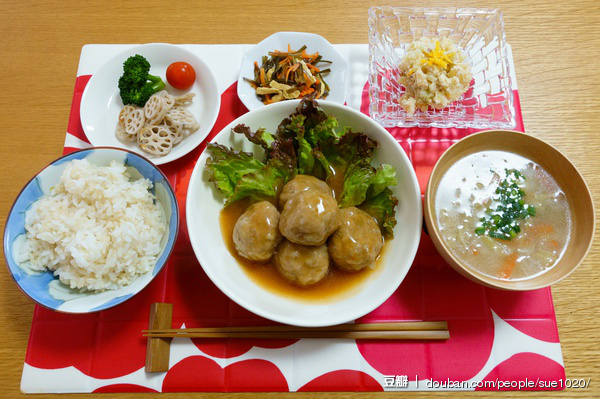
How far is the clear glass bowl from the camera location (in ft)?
7.63

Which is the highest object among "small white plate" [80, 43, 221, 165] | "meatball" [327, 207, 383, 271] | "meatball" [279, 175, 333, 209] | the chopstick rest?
"small white plate" [80, 43, 221, 165]

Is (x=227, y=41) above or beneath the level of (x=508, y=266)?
above

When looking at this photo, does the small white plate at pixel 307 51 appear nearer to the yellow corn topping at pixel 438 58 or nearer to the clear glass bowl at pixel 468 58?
the clear glass bowl at pixel 468 58

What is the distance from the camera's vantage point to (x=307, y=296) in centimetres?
190

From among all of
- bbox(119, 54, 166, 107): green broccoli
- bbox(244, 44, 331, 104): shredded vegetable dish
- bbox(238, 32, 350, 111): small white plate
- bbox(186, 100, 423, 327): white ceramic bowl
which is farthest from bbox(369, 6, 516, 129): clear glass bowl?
bbox(119, 54, 166, 107): green broccoli

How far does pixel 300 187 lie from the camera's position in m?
1.90

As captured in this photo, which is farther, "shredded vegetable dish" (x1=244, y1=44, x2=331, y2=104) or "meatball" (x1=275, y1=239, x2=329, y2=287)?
"shredded vegetable dish" (x1=244, y1=44, x2=331, y2=104)

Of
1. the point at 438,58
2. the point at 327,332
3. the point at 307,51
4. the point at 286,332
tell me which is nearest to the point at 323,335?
the point at 327,332

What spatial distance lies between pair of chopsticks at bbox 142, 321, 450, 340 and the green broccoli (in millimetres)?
1372

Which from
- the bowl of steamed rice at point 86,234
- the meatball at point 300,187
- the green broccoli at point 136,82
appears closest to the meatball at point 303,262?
the meatball at point 300,187

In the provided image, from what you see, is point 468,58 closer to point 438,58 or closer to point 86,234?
point 438,58

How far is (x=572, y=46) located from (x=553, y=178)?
4.18 feet

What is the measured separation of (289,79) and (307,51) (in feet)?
0.84

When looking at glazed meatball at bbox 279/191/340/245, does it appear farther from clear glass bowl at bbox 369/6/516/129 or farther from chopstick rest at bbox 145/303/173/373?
clear glass bowl at bbox 369/6/516/129
